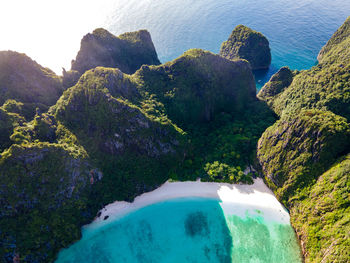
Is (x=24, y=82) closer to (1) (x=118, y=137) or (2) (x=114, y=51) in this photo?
(1) (x=118, y=137)

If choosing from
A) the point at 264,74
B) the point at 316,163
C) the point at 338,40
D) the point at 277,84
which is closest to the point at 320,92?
the point at 277,84

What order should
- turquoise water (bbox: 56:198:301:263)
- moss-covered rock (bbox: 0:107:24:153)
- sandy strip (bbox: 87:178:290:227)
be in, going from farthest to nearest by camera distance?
1. sandy strip (bbox: 87:178:290:227)
2. moss-covered rock (bbox: 0:107:24:153)
3. turquoise water (bbox: 56:198:301:263)

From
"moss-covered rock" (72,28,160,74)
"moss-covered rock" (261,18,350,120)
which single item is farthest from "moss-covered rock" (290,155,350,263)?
"moss-covered rock" (72,28,160,74)

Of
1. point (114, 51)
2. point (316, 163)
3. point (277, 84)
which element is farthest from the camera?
point (114, 51)

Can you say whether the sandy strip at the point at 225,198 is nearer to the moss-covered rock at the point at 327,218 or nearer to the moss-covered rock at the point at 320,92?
the moss-covered rock at the point at 327,218

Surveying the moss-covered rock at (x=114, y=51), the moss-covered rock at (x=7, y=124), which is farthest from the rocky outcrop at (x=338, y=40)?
the moss-covered rock at (x=7, y=124)

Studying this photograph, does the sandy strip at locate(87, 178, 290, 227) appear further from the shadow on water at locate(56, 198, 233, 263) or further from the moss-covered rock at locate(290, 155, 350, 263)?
the moss-covered rock at locate(290, 155, 350, 263)
